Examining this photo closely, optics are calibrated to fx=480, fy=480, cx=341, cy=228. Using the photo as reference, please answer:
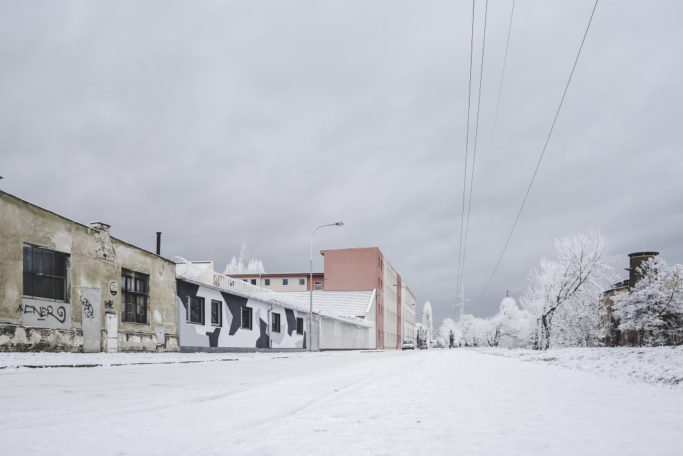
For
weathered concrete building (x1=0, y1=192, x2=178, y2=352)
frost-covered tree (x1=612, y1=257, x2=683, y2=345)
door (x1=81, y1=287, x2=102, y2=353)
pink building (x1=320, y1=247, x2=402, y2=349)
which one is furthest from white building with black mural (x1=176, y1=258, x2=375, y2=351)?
pink building (x1=320, y1=247, x2=402, y2=349)

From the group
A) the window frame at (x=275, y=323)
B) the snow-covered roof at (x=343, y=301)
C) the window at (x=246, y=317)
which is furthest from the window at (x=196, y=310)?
the snow-covered roof at (x=343, y=301)

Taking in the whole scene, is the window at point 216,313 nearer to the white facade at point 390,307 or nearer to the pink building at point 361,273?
the pink building at point 361,273

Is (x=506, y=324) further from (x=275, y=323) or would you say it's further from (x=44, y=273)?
(x=44, y=273)

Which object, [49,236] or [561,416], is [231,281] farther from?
[561,416]

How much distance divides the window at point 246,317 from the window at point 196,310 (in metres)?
4.72

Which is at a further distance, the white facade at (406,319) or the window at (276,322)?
the white facade at (406,319)

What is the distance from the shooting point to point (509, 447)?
9.14 ft

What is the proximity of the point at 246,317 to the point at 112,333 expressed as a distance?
12.1 m

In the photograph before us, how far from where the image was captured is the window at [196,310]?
24459 mm

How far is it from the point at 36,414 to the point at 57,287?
14997 mm

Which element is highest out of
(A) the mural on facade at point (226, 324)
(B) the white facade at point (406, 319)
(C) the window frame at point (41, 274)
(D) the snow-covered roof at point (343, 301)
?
(C) the window frame at point (41, 274)

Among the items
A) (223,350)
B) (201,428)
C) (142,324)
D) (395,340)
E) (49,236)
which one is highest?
(49,236)

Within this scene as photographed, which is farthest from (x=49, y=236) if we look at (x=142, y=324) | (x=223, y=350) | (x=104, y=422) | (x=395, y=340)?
(x=395, y=340)

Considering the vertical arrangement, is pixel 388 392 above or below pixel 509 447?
below
